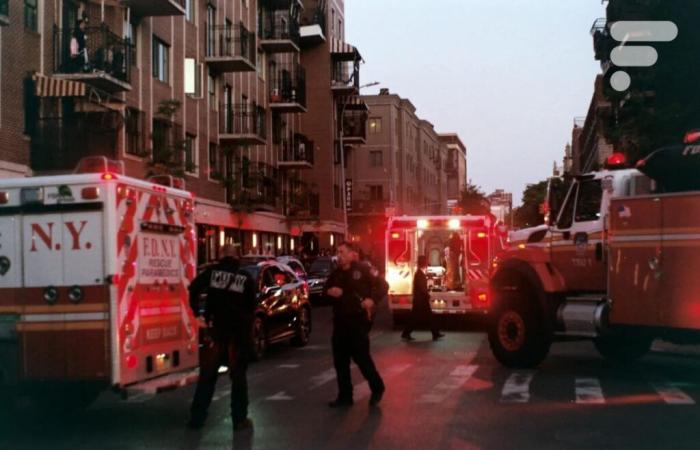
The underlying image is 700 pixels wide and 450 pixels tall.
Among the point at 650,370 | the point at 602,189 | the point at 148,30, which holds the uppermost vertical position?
the point at 148,30

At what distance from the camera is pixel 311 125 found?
58625mm

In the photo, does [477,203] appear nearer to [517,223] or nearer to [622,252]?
[517,223]

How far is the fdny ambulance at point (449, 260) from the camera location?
2180cm

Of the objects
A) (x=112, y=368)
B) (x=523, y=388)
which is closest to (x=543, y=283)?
(x=523, y=388)

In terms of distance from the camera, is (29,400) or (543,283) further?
(543,283)

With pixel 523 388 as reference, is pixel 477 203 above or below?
above

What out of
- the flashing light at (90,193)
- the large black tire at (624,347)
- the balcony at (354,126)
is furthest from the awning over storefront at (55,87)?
the balcony at (354,126)

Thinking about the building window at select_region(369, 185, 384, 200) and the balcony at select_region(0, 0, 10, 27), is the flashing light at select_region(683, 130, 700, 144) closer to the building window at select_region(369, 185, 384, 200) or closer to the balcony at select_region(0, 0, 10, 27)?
the balcony at select_region(0, 0, 10, 27)

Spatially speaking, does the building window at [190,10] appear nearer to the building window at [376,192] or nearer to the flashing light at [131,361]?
the flashing light at [131,361]

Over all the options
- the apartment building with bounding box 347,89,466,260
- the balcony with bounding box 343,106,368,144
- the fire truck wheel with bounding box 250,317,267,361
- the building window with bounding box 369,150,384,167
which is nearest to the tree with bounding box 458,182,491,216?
the apartment building with bounding box 347,89,466,260

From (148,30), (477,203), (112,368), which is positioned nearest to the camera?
(112,368)

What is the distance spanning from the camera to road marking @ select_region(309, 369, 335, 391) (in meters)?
13.1

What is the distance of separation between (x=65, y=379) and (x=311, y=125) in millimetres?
49685

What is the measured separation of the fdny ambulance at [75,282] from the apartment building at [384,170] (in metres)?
55.3
